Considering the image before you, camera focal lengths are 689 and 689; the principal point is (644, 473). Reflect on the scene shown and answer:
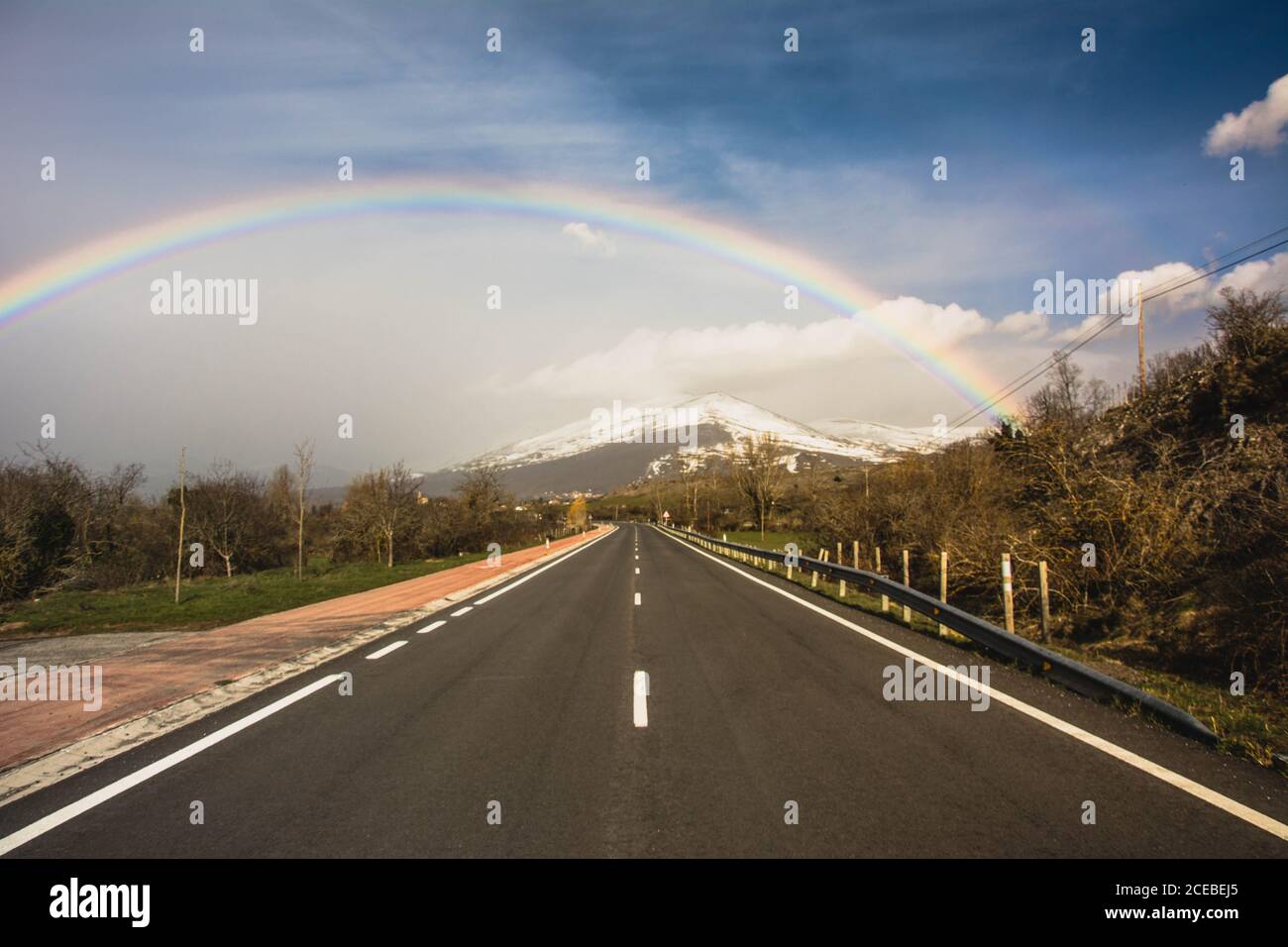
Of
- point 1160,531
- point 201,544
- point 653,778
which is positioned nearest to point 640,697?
point 653,778

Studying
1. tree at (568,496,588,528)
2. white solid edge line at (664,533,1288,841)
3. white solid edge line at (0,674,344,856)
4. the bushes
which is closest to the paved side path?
white solid edge line at (0,674,344,856)

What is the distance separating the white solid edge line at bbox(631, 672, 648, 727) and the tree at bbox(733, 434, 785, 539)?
48.5 meters

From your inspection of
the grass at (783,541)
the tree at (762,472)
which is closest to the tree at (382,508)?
the grass at (783,541)

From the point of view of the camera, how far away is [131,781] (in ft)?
15.9

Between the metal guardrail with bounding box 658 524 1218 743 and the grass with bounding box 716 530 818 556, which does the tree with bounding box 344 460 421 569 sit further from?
the metal guardrail with bounding box 658 524 1218 743

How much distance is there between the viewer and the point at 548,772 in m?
4.88

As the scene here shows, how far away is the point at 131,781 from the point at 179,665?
4.82m

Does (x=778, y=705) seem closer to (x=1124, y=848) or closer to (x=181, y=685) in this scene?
(x=1124, y=848)

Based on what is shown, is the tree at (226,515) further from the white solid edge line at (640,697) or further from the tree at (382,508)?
the white solid edge line at (640,697)

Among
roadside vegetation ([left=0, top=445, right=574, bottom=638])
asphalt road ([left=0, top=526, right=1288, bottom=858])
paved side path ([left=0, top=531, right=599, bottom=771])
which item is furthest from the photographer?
roadside vegetation ([left=0, top=445, right=574, bottom=638])

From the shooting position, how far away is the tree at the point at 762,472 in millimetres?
57094

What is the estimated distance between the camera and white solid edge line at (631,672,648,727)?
Answer: 6.28 meters

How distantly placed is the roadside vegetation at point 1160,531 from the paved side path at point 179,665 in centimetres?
972
